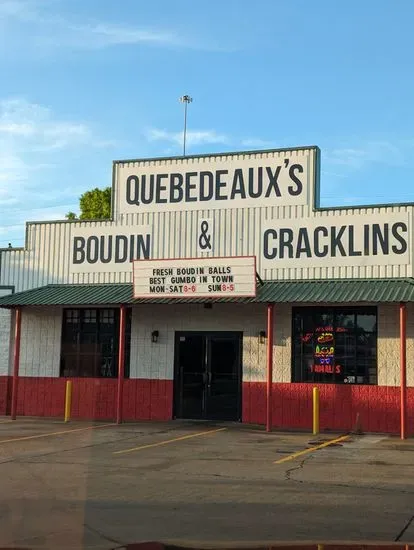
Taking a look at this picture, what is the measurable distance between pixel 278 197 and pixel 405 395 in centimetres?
628

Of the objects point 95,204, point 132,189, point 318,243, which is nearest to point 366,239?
Answer: point 318,243

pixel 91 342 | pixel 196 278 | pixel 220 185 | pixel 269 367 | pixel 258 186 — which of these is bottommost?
pixel 269 367

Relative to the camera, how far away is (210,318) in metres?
20.2

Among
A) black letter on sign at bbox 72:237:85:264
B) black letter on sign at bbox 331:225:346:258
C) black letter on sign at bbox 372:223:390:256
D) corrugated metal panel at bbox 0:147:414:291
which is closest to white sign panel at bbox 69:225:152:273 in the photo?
black letter on sign at bbox 72:237:85:264

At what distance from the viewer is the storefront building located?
1823 centimetres

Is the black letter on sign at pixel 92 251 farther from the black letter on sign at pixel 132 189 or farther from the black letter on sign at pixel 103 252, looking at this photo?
the black letter on sign at pixel 132 189

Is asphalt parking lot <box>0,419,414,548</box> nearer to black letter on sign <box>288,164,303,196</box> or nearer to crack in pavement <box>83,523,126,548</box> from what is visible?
crack in pavement <box>83,523,126,548</box>

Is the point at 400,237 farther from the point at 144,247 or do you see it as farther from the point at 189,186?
the point at 144,247

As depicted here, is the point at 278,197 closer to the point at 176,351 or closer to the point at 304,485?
the point at 176,351

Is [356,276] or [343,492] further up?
[356,276]

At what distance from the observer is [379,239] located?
60.8 ft

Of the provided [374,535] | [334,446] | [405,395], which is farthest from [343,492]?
[405,395]

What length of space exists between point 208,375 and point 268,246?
156 inches

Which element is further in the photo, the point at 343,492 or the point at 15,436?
the point at 15,436
